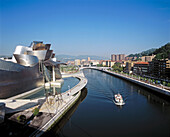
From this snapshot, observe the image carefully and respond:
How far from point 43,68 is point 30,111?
14907 mm

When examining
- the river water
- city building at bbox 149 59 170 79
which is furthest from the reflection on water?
city building at bbox 149 59 170 79

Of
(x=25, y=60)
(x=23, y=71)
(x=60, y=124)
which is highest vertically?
(x=25, y=60)

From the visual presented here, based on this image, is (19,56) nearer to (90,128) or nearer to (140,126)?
(90,128)

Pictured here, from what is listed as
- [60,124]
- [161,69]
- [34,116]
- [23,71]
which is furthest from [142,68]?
[34,116]

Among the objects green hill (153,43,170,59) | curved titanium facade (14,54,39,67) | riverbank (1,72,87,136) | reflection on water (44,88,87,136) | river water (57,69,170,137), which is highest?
green hill (153,43,170,59)

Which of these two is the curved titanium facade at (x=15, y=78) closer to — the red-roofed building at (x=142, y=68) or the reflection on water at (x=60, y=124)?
the reflection on water at (x=60, y=124)

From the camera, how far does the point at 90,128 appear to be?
41.3 ft

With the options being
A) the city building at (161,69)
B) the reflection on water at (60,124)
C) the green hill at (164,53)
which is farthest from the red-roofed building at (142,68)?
the reflection on water at (60,124)

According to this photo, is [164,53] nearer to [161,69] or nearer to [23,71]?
[161,69]

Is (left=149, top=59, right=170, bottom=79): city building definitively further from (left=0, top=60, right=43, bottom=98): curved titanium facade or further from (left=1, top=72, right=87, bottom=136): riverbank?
(left=0, top=60, right=43, bottom=98): curved titanium facade

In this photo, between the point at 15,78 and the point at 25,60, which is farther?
the point at 25,60

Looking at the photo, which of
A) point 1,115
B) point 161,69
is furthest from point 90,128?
point 161,69

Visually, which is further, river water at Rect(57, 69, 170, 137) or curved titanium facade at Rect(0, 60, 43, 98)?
curved titanium facade at Rect(0, 60, 43, 98)

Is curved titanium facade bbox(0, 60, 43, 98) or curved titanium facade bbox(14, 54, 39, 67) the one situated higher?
curved titanium facade bbox(14, 54, 39, 67)
